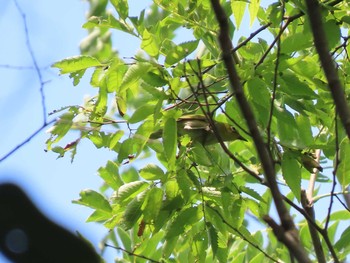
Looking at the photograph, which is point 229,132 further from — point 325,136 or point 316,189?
point 316,189

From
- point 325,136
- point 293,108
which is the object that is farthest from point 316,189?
point 293,108

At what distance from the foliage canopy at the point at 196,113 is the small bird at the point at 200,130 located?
33 millimetres

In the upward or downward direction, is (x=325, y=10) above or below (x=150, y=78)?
above

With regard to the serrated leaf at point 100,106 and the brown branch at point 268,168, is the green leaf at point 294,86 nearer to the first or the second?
the serrated leaf at point 100,106

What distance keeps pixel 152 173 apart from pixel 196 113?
29cm

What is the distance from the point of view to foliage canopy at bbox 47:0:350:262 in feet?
8.77

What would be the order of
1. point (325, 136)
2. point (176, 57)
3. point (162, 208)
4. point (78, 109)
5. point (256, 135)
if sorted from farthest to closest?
point (325, 136), point (78, 109), point (162, 208), point (176, 57), point (256, 135)

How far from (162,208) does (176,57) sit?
565mm

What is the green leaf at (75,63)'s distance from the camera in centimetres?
295

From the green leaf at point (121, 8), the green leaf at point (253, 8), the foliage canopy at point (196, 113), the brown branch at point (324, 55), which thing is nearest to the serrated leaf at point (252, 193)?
the foliage canopy at point (196, 113)

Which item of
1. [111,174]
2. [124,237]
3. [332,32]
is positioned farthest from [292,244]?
[124,237]

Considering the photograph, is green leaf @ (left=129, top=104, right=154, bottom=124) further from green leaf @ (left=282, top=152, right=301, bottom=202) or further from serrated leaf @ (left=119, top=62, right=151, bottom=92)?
green leaf @ (left=282, top=152, right=301, bottom=202)

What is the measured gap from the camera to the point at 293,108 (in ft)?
9.71

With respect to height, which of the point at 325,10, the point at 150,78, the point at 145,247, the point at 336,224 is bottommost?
the point at 145,247
